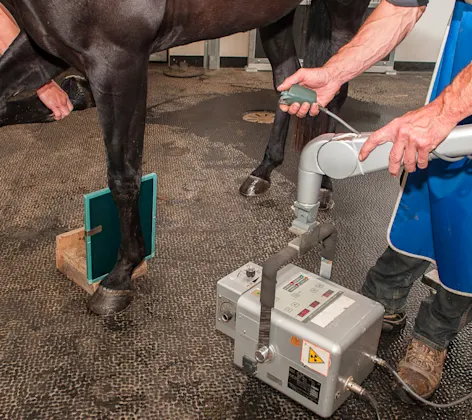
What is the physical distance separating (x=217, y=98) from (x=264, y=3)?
210cm

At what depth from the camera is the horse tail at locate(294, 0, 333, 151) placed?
1.90 meters

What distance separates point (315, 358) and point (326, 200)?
1.09 meters

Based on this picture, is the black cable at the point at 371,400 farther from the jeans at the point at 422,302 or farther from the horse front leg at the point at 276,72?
the horse front leg at the point at 276,72

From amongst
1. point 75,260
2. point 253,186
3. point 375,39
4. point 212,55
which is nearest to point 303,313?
point 375,39

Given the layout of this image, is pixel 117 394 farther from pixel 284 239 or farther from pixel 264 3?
pixel 264 3

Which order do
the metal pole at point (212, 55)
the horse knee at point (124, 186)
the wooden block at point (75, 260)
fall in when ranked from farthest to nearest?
1. the metal pole at point (212, 55)
2. the wooden block at point (75, 260)
3. the horse knee at point (124, 186)

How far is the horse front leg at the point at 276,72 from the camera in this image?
78.7 inches

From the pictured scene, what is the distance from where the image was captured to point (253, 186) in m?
2.17

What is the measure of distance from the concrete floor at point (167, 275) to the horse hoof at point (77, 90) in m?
0.43

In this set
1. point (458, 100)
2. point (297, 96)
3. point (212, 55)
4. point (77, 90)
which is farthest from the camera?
point (212, 55)

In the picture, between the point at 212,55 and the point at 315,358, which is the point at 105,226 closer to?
the point at 315,358

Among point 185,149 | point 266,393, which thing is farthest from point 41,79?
point 185,149

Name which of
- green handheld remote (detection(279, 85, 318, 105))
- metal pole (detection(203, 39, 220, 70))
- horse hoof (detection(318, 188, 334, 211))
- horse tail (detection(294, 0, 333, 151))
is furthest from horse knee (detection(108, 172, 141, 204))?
metal pole (detection(203, 39, 220, 70))

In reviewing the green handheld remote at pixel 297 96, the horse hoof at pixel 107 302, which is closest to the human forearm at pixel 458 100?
the green handheld remote at pixel 297 96
